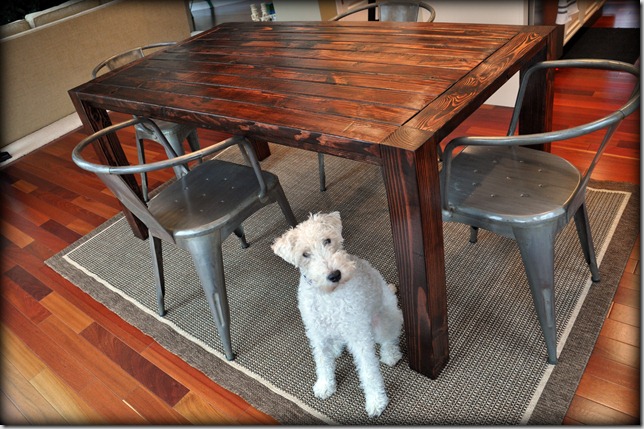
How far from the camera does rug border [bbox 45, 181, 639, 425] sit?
136 cm

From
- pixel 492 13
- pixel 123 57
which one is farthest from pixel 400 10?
pixel 123 57

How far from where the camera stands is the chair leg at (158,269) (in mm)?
1743

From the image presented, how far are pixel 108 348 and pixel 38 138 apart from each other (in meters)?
2.52

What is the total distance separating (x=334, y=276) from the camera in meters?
1.19

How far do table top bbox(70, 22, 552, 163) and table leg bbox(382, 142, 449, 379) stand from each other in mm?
53

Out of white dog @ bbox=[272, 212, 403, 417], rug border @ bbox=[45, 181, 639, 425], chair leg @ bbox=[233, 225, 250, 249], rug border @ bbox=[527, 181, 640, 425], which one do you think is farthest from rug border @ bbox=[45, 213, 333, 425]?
rug border @ bbox=[527, 181, 640, 425]

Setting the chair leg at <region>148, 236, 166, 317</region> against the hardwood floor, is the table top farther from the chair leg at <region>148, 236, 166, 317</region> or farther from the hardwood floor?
the hardwood floor

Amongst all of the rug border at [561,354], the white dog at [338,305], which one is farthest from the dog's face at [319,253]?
the rug border at [561,354]

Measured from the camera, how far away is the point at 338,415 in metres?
1.42

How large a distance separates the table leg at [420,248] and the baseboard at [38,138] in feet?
10.6

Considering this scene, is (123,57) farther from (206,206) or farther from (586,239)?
(586,239)

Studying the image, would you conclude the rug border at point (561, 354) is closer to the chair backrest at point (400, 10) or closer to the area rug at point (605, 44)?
the chair backrest at point (400, 10)

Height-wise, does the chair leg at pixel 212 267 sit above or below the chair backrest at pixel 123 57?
below

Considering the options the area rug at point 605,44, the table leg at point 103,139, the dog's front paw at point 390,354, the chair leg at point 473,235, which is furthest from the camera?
the area rug at point 605,44
